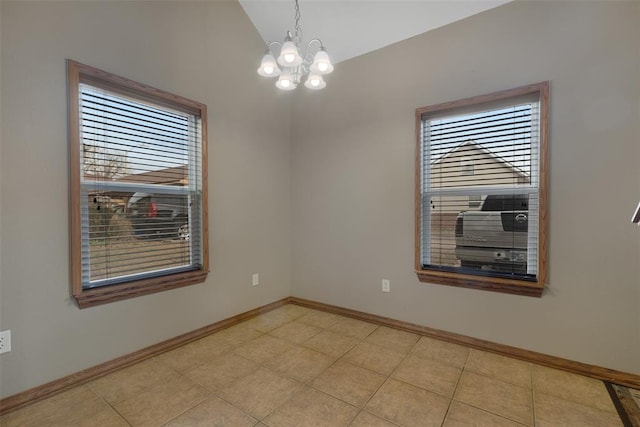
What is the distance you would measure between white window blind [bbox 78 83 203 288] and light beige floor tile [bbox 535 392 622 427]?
8.67 ft

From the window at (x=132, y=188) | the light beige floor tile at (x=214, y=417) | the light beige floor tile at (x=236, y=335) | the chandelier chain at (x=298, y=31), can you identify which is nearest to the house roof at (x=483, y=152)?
the chandelier chain at (x=298, y=31)

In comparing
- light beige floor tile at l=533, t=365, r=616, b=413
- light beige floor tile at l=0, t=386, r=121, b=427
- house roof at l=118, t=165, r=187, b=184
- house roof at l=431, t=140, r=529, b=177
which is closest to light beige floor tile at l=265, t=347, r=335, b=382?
light beige floor tile at l=0, t=386, r=121, b=427

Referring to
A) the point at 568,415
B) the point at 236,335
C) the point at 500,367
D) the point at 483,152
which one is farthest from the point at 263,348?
the point at 483,152

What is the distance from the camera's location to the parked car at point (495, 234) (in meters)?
2.32

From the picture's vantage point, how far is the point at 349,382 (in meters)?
1.99

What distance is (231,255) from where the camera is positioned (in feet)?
9.61

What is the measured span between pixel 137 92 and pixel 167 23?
657mm

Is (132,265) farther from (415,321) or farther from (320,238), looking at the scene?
(415,321)

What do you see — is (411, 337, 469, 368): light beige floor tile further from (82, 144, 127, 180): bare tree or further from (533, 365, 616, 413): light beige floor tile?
(82, 144, 127, 180): bare tree

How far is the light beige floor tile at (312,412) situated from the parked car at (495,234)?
157 cm

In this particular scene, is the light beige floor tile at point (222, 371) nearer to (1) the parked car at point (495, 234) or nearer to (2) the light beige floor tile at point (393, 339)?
(2) the light beige floor tile at point (393, 339)

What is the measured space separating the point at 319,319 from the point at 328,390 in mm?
1195

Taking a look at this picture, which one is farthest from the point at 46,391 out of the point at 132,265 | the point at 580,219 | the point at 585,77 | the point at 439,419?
the point at 585,77

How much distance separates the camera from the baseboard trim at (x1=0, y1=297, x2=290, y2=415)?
5.63 ft
